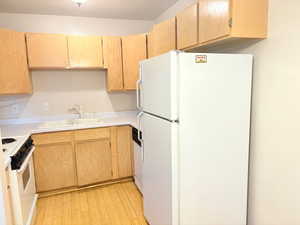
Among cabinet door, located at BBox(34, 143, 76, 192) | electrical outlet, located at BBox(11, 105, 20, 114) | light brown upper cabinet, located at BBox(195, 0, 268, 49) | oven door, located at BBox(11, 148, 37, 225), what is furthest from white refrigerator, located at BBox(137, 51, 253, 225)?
A: electrical outlet, located at BBox(11, 105, 20, 114)

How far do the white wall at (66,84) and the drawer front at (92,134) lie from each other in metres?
0.60

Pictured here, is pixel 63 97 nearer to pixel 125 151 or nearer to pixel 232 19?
pixel 125 151

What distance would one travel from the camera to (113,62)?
10.3ft

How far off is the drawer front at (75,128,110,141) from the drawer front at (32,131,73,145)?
0.10 m

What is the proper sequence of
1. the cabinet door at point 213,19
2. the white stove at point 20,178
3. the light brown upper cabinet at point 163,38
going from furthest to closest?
the light brown upper cabinet at point 163,38, the white stove at point 20,178, the cabinet door at point 213,19

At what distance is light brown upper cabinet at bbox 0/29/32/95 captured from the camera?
2.62 metres

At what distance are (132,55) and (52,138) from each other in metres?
1.57

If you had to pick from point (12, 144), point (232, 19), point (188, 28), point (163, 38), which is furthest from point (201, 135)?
point (12, 144)

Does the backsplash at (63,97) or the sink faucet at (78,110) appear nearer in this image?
the backsplash at (63,97)

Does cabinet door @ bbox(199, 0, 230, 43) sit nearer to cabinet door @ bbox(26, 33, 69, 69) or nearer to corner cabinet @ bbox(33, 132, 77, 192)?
cabinet door @ bbox(26, 33, 69, 69)

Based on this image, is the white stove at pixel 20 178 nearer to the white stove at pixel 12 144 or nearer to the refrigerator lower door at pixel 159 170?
the white stove at pixel 12 144

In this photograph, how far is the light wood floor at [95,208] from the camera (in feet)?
7.66

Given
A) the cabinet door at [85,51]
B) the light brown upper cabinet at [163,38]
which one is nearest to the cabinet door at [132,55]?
the light brown upper cabinet at [163,38]

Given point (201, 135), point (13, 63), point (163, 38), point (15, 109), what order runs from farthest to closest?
point (15, 109), point (13, 63), point (163, 38), point (201, 135)
